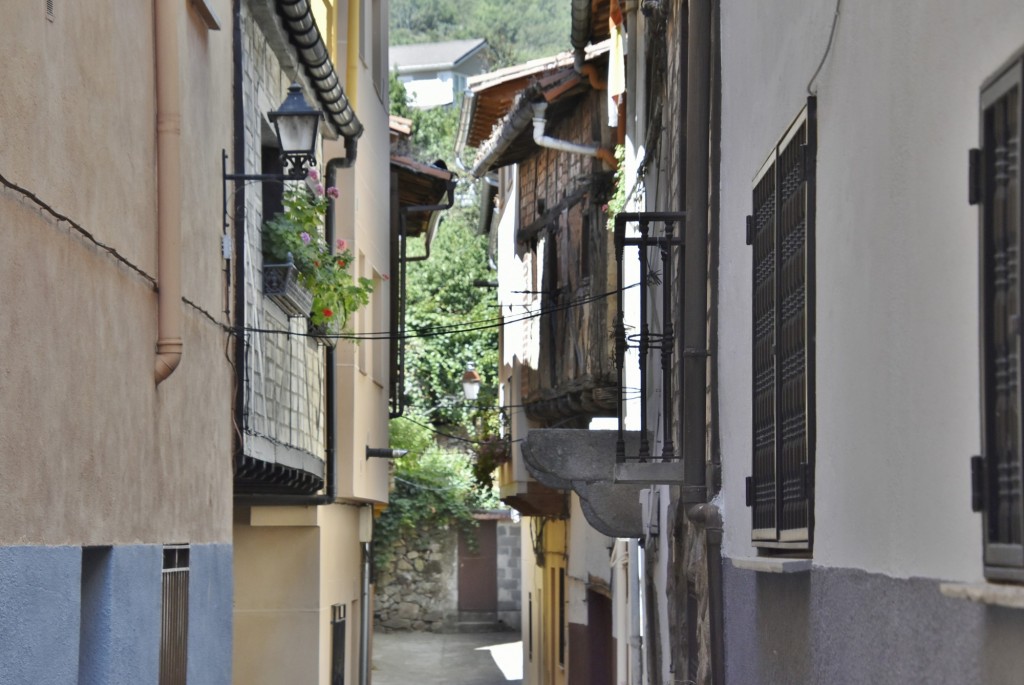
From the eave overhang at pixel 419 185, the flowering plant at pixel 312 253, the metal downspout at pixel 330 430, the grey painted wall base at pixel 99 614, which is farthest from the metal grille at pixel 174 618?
the eave overhang at pixel 419 185

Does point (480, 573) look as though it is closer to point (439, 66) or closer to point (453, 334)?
point (453, 334)

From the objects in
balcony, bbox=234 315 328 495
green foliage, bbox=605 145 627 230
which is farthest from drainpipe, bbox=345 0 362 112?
balcony, bbox=234 315 328 495

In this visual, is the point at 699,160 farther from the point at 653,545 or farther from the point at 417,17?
the point at 417,17

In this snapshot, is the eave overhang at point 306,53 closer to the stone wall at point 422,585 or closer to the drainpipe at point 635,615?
the drainpipe at point 635,615

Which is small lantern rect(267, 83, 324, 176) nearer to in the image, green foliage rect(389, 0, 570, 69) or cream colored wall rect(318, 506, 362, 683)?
cream colored wall rect(318, 506, 362, 683)

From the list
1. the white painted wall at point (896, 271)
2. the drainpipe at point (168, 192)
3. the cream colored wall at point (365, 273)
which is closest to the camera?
the white painted wall at point (896, 271)

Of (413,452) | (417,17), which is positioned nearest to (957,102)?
(413,452)

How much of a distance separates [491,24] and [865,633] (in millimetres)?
85110

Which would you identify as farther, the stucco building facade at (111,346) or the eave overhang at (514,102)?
the eave overhang at (514,102)

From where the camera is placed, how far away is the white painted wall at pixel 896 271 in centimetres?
326

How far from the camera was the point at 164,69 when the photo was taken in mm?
7234

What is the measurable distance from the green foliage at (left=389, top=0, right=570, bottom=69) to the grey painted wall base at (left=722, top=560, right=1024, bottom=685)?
70.0 meters

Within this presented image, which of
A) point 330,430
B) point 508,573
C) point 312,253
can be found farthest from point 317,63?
point 508,573

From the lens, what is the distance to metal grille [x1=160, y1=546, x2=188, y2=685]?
7.48 meters
